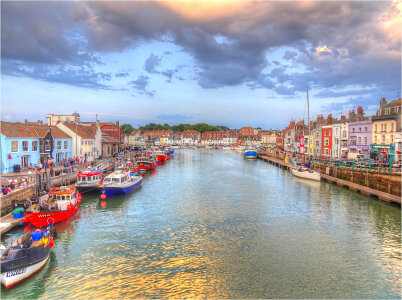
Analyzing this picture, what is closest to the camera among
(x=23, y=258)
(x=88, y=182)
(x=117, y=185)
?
(x=23, y=258)

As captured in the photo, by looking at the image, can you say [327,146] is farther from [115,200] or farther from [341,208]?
[115,200]

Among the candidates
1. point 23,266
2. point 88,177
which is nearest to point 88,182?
point 88,177

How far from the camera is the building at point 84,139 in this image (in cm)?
5953

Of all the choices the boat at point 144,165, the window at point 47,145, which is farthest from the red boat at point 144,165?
the window at point 47,145

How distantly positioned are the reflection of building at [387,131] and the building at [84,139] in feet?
174

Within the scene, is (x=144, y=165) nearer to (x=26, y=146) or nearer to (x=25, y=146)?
(x=26, y=146)

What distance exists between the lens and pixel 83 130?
6425cm

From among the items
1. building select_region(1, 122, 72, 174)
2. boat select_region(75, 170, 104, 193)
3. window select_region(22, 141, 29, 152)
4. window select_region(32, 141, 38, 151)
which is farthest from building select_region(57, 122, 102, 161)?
boat select_region(75, 170, 104, 193)

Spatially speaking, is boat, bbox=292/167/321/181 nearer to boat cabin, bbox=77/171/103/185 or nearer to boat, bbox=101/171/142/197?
boat, bbox=101/171/142/197

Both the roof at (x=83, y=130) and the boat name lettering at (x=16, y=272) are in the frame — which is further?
the roof at (x=83, y=130)

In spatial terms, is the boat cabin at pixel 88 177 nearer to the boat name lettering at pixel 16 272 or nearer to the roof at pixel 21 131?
the roof at pixel 21 131

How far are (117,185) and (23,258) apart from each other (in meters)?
22.6

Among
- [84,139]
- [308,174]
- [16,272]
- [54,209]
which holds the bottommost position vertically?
[16,272]

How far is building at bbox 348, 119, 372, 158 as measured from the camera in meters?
55.9
